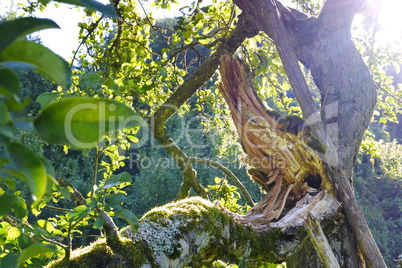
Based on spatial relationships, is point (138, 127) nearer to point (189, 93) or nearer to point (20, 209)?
point (189, 93)

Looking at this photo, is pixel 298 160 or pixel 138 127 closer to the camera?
pixel 298 160

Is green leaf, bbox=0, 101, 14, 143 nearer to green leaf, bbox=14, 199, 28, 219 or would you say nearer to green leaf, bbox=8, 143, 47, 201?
green leaf, bbox=8, 143, 47, 201

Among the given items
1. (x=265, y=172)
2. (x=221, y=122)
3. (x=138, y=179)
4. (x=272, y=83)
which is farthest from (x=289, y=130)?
(x=138, y=179)

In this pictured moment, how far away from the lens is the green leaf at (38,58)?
0.28 m

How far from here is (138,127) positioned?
2209mm

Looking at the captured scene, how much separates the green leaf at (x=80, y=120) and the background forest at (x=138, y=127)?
1 cm

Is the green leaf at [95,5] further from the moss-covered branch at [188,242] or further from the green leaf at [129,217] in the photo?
the moss-covered branch at [188,242]

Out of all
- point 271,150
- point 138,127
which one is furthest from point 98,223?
point 138,127

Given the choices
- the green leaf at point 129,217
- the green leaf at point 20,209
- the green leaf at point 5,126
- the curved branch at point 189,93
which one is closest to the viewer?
the green leaf at point 5,126

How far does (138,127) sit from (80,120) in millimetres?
1949

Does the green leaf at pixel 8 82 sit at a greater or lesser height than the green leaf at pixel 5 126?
greater

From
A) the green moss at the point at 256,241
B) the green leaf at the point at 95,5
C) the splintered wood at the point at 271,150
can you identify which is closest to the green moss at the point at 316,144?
the splintered wood at the point at 271,150

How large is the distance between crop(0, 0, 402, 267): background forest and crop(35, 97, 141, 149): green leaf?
1 cm

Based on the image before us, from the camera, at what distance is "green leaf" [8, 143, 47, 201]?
26 cm
